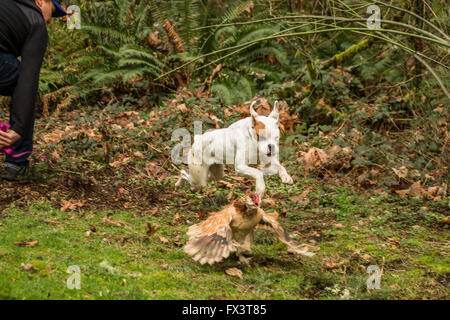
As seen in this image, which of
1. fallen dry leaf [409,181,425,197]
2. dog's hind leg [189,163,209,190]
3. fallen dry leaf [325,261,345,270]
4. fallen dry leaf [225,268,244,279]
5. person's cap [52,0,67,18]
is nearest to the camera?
fallen dry leaf [225,268,244,279]

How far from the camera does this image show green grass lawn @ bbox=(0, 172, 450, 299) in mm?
3164

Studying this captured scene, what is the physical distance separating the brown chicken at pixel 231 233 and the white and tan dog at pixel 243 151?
1.18ft

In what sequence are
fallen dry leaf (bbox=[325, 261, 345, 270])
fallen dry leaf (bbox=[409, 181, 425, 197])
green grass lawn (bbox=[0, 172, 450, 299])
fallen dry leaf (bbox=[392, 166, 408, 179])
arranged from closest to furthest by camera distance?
1. green grass lawn (bbox=[0, 172, 450, 299])
2. fallen dry leaf (bbox=[325, 261, 345, 270])
3. fallen dry leaf (bbox=[409, 181, 425, 197])
4. fallen dry leaf (bbox=[392, 166, 408, 179])

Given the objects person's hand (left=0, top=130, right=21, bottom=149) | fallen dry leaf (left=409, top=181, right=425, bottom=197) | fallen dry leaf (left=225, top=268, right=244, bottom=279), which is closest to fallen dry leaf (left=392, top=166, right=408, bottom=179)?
fallen dry leaf (left=409, top=181, right=425, bottom=197)

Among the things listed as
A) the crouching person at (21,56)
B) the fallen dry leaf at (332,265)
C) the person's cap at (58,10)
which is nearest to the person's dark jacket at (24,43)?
the crouching person at (21,56)

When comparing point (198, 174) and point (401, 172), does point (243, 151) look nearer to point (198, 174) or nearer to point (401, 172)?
point (198, 174)

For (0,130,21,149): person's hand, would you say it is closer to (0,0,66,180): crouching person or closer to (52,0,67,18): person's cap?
(0,0,66,180): crouching person

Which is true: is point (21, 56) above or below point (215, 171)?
above

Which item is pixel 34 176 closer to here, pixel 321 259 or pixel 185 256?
pixel 185 256

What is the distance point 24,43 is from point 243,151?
254 cm

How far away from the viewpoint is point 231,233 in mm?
3291

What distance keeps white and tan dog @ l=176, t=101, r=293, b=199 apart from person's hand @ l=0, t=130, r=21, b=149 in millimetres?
1748

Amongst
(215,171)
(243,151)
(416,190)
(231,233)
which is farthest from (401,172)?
(231,233)

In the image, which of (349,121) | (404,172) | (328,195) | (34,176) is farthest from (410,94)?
(34,176)
